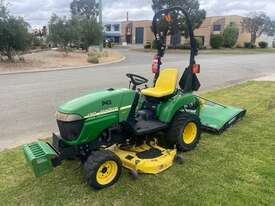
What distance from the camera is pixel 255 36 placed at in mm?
55000

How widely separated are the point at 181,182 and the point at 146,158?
1.64 feet

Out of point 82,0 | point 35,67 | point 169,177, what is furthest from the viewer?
point 82,0

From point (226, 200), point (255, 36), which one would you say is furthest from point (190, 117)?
point (255, 36)

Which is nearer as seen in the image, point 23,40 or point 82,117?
point 82,117

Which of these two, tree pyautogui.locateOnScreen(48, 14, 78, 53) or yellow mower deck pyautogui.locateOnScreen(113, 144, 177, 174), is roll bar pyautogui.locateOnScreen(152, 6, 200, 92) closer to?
yellow mower deck pyautogui.locateOnScreen(113, 144, 177, 174)

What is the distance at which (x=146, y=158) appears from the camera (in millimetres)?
3576

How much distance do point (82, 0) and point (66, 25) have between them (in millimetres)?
39287

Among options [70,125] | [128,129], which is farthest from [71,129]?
[128,129]

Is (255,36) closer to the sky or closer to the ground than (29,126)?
closer to the sky

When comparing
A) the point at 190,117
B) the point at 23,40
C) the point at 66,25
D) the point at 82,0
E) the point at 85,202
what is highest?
the point at 82,0

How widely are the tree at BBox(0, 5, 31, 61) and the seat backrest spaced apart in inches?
588

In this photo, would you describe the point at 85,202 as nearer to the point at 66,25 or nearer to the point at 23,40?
the point at 23,40

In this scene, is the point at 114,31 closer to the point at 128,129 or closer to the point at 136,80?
the point at 136,80

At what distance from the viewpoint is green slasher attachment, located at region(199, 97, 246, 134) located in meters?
4.90
